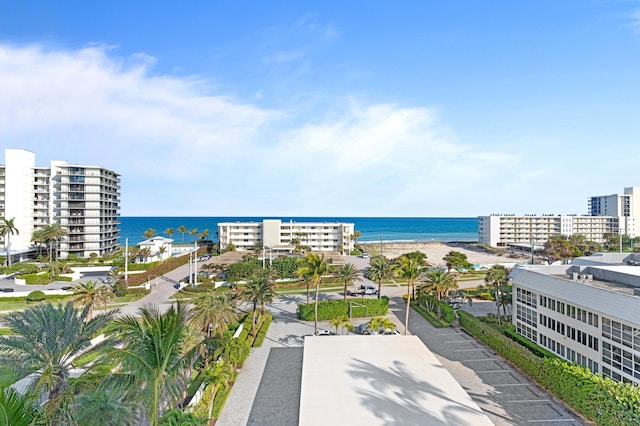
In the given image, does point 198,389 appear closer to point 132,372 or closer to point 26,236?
point 132,372

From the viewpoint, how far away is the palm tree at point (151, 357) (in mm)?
9789

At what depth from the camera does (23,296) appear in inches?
1980

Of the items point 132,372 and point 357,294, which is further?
point 357,294

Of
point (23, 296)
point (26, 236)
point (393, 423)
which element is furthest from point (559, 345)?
point (26, 236)

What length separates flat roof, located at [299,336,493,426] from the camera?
17312 millimetres

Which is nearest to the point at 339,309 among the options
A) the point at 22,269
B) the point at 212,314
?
the point at 212,314

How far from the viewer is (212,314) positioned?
29141 mm


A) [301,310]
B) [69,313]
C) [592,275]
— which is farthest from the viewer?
[301,310]

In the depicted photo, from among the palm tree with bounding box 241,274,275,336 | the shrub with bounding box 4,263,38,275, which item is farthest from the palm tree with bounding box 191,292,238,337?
the shrub with bounding box 4,263,38,275

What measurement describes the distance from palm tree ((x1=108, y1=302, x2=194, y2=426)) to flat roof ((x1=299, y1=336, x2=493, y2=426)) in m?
8.76

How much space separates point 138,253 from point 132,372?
7007 centimetres

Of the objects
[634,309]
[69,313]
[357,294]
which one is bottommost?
[357,294]

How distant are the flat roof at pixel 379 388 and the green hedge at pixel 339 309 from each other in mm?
14575

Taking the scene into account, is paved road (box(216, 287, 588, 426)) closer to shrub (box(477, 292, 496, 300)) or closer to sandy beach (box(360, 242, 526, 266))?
shrub (box(477, 292, 496, 300))
